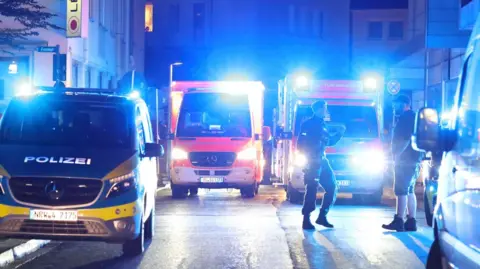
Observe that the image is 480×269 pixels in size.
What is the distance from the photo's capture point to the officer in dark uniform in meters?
12.6

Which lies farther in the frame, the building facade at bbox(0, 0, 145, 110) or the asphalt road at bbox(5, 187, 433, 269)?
the building facade at bbox(0, 0, 145, 110)

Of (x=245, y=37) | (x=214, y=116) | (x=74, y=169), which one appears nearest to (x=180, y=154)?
(x=214, y=116)

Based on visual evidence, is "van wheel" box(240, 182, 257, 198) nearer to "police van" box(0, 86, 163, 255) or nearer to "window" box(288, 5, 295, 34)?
"police van" box(0, 86, 163, 255)

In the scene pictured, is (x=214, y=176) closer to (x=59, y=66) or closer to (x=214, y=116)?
(x=214, y=116)

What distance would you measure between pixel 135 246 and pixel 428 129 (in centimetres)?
500

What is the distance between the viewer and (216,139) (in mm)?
18516

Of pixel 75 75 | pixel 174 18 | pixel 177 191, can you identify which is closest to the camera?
pixel 177 191

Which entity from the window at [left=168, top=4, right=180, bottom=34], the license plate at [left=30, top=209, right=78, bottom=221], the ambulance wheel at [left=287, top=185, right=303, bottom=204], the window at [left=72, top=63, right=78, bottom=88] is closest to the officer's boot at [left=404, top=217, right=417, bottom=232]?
the ambulance wheel at [left=287, top=185, right=303, bottom=204]

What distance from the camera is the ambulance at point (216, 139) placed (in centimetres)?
1845

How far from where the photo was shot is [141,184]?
9.91m

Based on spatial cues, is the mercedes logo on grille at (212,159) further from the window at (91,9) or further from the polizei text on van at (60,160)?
the window at (91,9)

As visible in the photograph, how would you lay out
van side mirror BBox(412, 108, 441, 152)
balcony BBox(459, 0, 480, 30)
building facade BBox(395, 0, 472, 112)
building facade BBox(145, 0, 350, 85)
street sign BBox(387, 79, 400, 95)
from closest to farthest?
van side mirror BBox(412, 108, 441, 152)
balcony BBox(459, 0, 480, 30)
street sign BBox(387, 79, 400, 95)
building facade BBox(395, 0, 472, 112)
building facade BBox(145, 0, 350, 85)

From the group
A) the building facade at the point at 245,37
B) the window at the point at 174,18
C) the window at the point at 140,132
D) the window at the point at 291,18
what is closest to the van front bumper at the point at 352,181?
the window at the point at 140,132

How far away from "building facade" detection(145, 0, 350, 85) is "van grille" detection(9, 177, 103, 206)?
1675 inches
